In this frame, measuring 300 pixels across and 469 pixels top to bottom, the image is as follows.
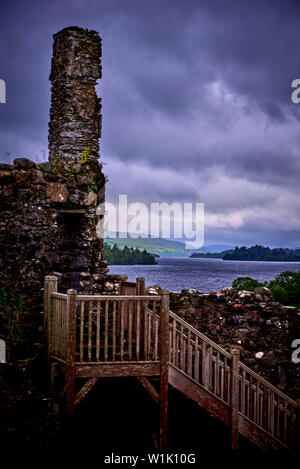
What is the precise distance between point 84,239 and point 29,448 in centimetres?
454

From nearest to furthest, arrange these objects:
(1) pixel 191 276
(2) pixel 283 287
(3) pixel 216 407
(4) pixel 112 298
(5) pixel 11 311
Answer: (4) pixel 112 298, (3) pixel 216 407, (5) pixel 11 311, (2) pixel 283 287, (1) pixel 191 276

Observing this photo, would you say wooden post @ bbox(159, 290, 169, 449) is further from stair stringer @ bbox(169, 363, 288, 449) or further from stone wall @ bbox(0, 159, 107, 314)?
stone wall @ bbox(0, 159, 107, 314)

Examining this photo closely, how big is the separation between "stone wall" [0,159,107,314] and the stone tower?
169 inches

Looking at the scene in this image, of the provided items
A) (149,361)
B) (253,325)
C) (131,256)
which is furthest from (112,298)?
(131,256)

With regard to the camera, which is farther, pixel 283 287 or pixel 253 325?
pixel 283 287

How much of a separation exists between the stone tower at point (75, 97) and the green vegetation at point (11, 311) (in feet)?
19.4

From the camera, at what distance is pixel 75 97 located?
13633 millimetres

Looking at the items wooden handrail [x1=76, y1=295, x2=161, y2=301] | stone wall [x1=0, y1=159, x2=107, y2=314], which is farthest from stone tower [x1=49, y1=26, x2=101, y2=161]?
wooden handrail [x1=76, y1=295, x2=161, y2=301]

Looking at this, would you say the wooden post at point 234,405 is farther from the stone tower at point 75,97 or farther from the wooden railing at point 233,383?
the stone tower at point 75,97

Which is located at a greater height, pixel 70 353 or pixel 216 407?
pixel 70 353

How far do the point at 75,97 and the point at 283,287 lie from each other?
32.3m

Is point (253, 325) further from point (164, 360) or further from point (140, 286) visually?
point (164, 360)

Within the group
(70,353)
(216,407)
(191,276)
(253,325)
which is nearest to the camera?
(70,353)

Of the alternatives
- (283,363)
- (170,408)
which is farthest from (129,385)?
(283,363)
